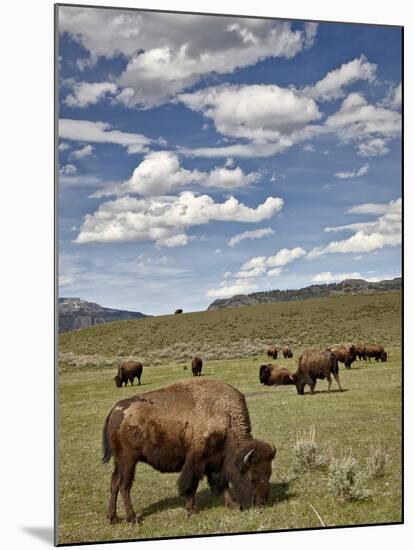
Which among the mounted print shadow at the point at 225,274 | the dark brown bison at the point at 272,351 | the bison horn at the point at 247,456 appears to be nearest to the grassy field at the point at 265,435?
the mounted print shadow at the point at 225,274

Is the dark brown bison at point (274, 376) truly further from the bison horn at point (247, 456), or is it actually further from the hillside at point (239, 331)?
the bison horn at point (247, 456)

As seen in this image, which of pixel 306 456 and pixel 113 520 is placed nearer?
pixel 113 520

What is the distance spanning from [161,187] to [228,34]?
2.18m

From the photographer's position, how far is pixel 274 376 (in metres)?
12.4

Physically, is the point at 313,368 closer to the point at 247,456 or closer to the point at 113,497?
the point at 247,456

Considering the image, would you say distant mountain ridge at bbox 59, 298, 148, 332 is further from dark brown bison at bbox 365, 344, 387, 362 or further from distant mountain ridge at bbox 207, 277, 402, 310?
dark brown bison at bbox 365, 344, 387, 362

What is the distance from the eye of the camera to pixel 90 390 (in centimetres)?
1129

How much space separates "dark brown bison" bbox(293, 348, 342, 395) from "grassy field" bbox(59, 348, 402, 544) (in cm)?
11

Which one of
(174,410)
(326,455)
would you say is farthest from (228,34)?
(326,455)

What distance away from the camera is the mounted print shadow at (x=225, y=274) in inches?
439

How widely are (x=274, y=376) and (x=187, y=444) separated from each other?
193 cm

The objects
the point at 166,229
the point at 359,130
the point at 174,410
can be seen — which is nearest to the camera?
the point at 174,410

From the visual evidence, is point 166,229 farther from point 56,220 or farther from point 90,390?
point 90,390

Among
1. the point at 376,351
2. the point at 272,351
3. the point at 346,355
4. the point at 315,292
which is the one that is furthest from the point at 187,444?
the point at 376,351
